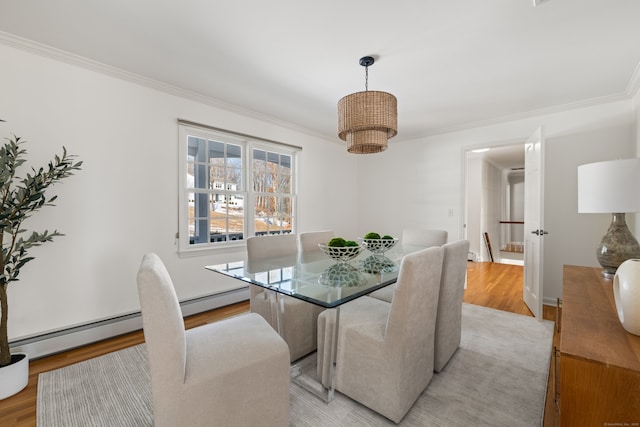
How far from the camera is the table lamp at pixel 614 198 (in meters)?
1.61

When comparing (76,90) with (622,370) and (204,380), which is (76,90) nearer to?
(204,380)

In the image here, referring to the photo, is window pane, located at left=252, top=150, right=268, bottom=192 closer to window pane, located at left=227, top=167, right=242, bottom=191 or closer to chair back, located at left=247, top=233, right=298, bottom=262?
window pane, located at left=227, top=167, right=242, bottom=191

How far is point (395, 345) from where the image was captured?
143 cm

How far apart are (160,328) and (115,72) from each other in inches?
99.9

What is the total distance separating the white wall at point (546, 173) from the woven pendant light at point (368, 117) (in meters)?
2.34

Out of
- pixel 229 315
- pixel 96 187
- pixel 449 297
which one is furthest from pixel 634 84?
pixel 96 187

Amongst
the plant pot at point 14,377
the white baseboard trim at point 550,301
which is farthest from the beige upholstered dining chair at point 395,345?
the white baseboard trim at point 550,301

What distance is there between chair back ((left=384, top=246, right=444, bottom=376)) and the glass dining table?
0.68 ft

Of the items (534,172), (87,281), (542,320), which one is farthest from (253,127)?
(542,320)

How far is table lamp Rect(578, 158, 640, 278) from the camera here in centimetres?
161

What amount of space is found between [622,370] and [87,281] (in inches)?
129

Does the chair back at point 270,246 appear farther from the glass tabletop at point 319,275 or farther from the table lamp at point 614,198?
the table lamp at point 614,198

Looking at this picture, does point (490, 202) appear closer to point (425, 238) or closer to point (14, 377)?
point (425, 238)

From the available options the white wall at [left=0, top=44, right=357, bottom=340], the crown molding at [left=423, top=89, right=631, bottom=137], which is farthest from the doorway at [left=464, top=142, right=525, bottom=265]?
the white wall at [left=0, top=44, right=357, bottom=340]
